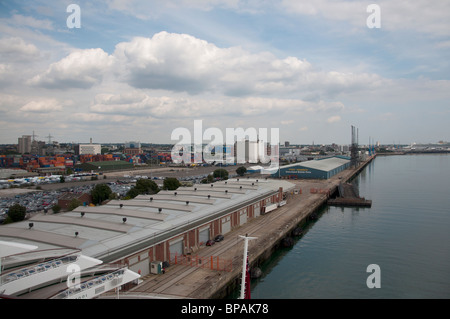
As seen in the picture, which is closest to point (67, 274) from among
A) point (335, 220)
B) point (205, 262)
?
point (205, 262)

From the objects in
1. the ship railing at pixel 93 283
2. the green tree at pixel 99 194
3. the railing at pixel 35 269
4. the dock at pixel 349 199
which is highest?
the railing at pixel 35 269

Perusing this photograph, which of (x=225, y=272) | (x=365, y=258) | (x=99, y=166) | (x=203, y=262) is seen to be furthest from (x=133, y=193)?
(x=99, y=166)

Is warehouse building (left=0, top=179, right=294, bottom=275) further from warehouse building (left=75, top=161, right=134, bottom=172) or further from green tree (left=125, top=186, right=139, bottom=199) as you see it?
warehouse building (left=75, top=161, right=134, bottom=172)

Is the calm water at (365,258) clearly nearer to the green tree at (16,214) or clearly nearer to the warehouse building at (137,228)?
the warehouse building at (137,228)

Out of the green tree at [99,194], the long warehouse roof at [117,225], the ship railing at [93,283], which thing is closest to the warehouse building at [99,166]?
the green tree at [99,194]

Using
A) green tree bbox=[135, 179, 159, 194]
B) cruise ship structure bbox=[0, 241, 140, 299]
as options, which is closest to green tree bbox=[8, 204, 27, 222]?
green tree bbox=[135, 179, 159, 194]

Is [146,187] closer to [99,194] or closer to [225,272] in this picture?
[99,194]

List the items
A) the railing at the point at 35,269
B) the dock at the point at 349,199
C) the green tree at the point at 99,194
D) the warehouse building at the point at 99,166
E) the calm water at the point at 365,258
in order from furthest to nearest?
1. the warehouse building at the point at 99,166
2. the dock at the point at 349,199
3. the green tree at the point at 99,194
4. the calm water at the point at 365,258
5. the railing at the point at 35,269
